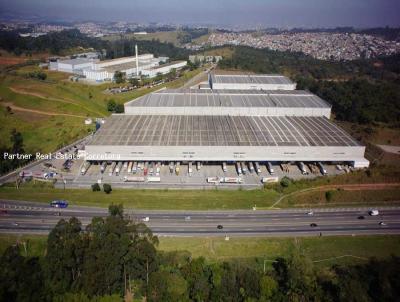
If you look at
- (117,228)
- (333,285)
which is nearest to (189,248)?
(117,228)

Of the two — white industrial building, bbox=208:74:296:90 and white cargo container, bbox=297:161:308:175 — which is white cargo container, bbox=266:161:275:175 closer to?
white cargo container, bbox=297:161:308:175

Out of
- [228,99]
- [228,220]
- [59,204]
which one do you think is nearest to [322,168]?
[228,220]

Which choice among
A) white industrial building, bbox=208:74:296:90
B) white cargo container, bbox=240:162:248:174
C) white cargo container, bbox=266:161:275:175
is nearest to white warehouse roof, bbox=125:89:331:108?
white industrial building, bbox=208:74:296:90

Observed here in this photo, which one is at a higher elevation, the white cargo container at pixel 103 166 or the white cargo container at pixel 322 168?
the white cargo container at pixel 322 168

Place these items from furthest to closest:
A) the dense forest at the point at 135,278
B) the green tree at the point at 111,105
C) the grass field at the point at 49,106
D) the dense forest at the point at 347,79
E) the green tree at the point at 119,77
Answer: the green tree at the point at 119,77 < the green tree at the point at 111,105 < the dense forest at the point at 347,79 < the grass field at the point at 49,106 < the dense forest at the point at 135,278

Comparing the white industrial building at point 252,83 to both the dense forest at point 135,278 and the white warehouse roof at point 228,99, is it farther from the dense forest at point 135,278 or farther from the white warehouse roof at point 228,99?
the dense forest at point 135,278

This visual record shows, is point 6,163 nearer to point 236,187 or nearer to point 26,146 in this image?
point 26,146

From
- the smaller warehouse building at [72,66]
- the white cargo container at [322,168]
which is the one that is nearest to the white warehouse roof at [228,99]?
the white cargo container at [322,168]
